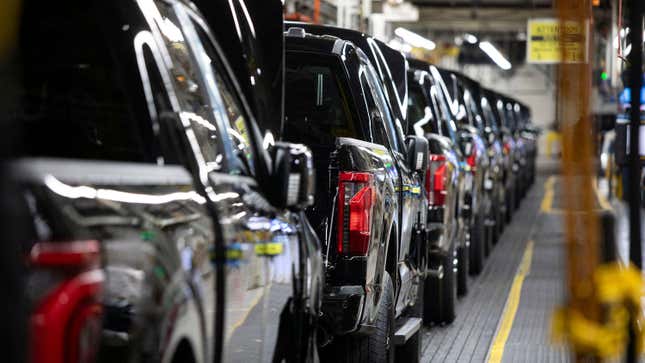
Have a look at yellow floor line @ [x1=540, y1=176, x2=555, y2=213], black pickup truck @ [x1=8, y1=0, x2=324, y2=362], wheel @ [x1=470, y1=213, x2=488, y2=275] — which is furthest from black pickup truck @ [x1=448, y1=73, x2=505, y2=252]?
black pickup truck @ [x1=8, y1=0, x2=324, y2=362]

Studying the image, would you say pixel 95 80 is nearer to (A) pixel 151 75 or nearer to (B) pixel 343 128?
(A) pixel 151 75

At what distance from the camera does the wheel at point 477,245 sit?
14.7m

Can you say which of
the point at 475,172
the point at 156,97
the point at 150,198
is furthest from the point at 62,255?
the point at 475,172

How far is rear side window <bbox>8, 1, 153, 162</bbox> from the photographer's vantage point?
3801mm

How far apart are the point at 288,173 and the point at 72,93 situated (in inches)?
33.0

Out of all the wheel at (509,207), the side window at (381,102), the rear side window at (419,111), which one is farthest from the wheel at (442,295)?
the wheel at (509,207)

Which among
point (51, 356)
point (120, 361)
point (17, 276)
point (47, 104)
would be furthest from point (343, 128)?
point (17, 276)

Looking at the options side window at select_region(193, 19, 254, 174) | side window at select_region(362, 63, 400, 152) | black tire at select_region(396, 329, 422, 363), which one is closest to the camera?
side window at select_region(193, 19, 254, 174)

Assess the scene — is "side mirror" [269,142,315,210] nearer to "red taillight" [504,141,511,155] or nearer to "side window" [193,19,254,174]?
"side window" [193,19,254,174]

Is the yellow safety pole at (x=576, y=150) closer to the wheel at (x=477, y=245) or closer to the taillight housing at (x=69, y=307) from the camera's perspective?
the taillight housing at (x=69, y=307)

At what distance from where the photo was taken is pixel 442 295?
36.6ft

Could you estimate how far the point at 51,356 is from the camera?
265 centimetres

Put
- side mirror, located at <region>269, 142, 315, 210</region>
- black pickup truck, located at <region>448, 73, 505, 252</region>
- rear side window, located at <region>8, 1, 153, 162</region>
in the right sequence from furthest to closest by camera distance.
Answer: black pickup truck, located at <region>448, 73, 505, 252</region> → side mirror, located at <region>269, 142, 315, 210</region> → rear side window, located at <region>8, 1, 153, 162</region>

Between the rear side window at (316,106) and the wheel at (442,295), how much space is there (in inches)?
140
